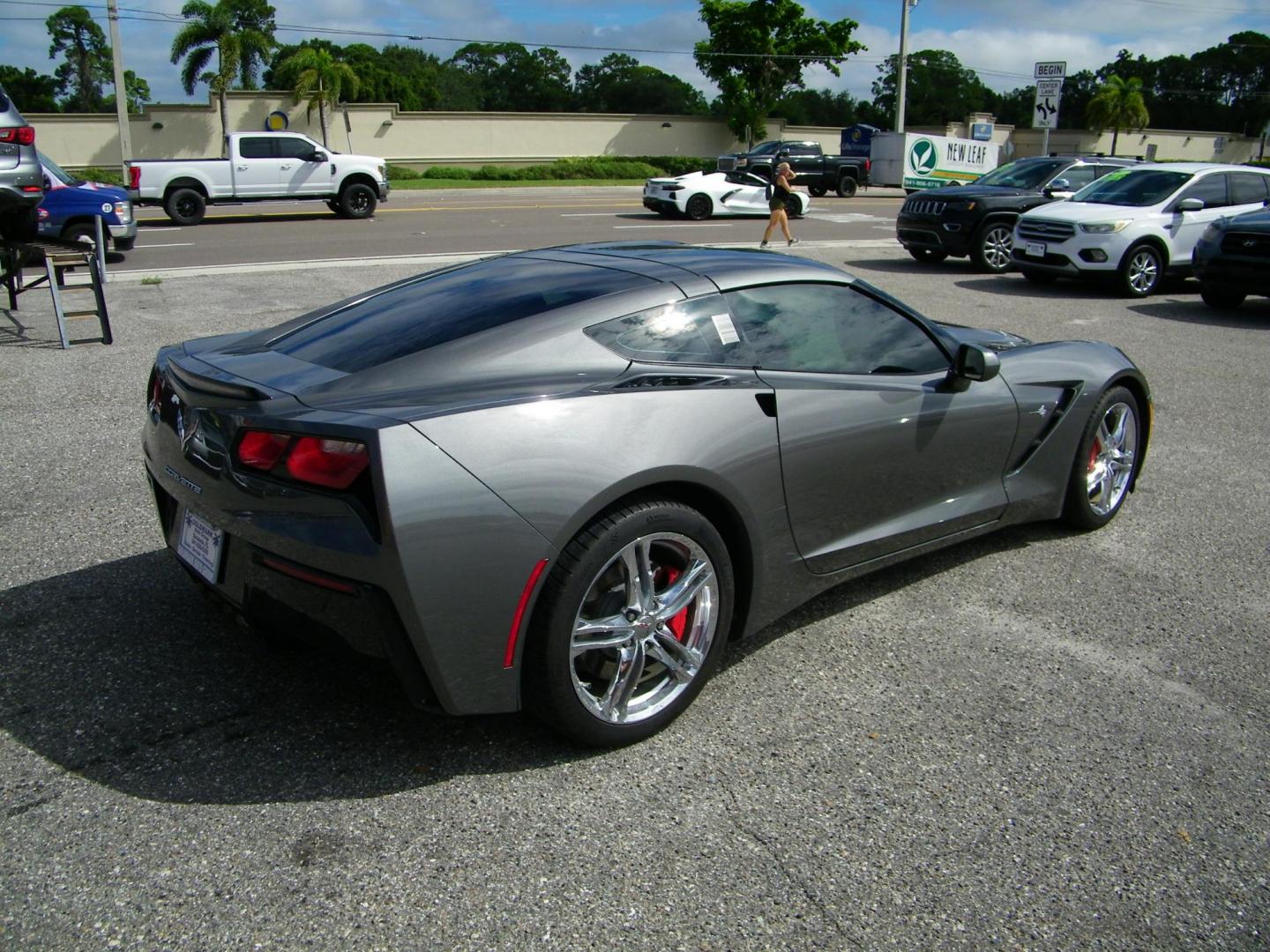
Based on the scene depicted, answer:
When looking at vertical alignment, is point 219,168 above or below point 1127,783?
above

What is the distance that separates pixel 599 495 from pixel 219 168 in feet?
72.5

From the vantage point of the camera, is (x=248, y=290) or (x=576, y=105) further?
(x=576, y=105)

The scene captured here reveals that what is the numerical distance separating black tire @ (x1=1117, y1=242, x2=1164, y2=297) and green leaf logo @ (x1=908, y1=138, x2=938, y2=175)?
2315 centimetres

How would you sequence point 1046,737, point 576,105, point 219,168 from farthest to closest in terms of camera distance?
point 576,105 < point 219,168 < point 1046,737

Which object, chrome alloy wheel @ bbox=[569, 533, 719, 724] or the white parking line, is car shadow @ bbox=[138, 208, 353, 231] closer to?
the white parking line

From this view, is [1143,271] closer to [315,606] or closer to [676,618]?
[676,618]

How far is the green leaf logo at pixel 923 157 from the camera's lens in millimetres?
35562

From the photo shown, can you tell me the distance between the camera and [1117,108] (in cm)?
6769

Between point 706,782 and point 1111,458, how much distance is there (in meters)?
3.07

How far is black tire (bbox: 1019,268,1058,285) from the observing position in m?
14.2

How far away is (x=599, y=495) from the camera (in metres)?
2.90

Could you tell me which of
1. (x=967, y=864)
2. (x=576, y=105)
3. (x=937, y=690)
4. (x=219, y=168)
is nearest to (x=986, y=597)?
(x=937, y=690)

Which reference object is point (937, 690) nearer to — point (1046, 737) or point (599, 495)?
point (1046, 737)

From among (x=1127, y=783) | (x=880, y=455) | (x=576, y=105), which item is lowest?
(x=1127, y=783)
